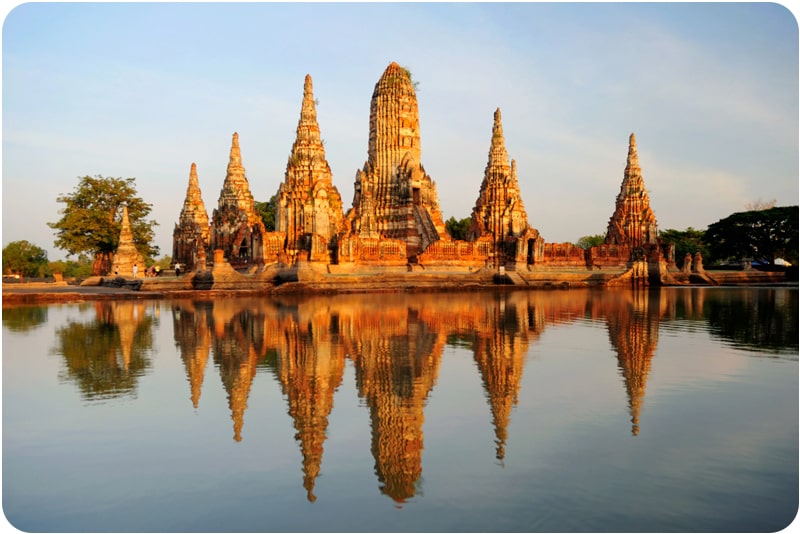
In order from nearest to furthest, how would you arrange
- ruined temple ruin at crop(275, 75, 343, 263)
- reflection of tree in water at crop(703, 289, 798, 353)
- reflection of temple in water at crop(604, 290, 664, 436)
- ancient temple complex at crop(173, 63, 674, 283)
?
reflection of temple in water at crop(604, 290, 664, 436) → reflection of tree in water at crop(703, 289, 798, 353) → ruined temple ruin at crop(275, 75, 343, 263) → ancient temple complex at crop(173, 63, 674, 283)

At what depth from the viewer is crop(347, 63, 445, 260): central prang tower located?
4591 centimetres

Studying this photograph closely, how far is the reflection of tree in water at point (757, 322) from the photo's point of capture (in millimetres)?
13883

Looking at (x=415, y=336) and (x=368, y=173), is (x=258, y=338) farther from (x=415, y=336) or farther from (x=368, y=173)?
(x=368, y=173)

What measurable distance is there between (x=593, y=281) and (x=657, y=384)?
114 ft

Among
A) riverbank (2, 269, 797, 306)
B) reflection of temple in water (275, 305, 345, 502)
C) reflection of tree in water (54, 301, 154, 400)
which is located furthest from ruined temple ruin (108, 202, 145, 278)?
reflection of temple in water (275, 305, 345, 502)

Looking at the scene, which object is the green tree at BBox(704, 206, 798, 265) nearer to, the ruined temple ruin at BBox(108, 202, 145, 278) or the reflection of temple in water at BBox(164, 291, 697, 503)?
the reflection of temple in water at BBox(164, 291, 697, 503)

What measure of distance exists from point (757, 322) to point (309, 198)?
82.9 ft

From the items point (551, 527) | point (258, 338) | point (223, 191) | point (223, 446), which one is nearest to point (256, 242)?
point (223, 191)

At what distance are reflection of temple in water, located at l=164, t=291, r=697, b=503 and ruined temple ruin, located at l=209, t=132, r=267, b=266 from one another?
15.9m

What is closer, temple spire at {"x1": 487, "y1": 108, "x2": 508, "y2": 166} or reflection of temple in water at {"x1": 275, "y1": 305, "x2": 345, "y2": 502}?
reflection of temple in water at {"x1": 275, "y1": 305, "x2": 345, "y2": 502}

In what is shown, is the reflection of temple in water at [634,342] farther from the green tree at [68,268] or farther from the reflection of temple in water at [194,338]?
the green tree at [68,268]

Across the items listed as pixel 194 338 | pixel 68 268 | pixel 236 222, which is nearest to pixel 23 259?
pixel 68 268

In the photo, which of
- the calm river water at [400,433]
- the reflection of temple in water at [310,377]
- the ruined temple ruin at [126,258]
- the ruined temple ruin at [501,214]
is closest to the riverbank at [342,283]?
the ruined temple ruin at [126,258]

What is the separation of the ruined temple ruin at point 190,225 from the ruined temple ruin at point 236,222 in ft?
13.3
